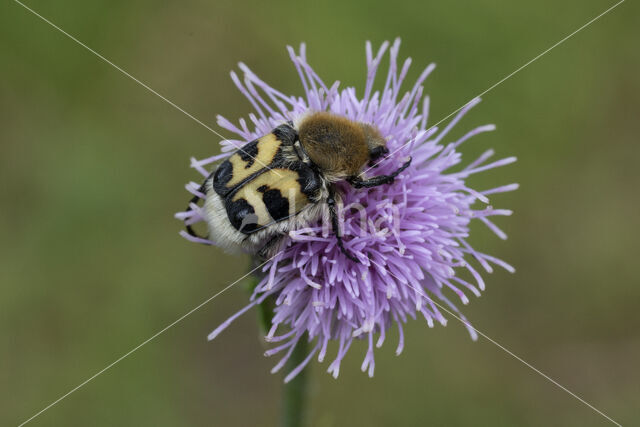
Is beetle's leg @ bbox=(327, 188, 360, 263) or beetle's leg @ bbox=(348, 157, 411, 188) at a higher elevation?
beetle's leg @ bbox=(348, 157, 411, 188)

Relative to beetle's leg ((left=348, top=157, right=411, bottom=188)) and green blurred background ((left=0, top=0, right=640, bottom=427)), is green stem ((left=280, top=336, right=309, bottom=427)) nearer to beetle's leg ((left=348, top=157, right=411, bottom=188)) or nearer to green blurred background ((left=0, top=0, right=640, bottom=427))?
beetle's leg ((left=348, top=157, right=411, bottom=188))

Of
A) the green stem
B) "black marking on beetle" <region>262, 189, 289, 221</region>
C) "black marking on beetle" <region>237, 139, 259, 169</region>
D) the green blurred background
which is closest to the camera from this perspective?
"black marking on beetle" <region>262, 189, 289, 221</region>

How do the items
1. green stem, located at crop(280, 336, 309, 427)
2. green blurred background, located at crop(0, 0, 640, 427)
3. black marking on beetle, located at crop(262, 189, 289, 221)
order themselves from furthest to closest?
green blurred background, located at crop(0, 0, 640, 427) → green stem, located at crop(280, 336, 309, 427) → black marking on beetle, located at crop(262, 189, 289, 221)

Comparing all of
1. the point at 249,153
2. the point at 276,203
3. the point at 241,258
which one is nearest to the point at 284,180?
the point at 276,203

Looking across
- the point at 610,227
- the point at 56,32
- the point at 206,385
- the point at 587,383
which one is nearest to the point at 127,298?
the point at 206,385

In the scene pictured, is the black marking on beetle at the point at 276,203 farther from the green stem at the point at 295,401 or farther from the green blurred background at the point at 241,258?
the green blurred background at the point at 241,258

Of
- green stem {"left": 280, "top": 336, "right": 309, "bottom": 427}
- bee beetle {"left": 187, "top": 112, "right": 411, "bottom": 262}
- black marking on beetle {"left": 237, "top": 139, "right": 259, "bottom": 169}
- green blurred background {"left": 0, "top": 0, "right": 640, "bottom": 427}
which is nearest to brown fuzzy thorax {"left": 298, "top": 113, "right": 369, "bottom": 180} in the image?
bee beetle {"left": 187, "top": 112, "right": 411, "bottom": 262}

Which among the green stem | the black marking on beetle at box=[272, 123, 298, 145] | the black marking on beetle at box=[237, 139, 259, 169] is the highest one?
the black marking on beetle at box=[272, 123, 298, 145]
